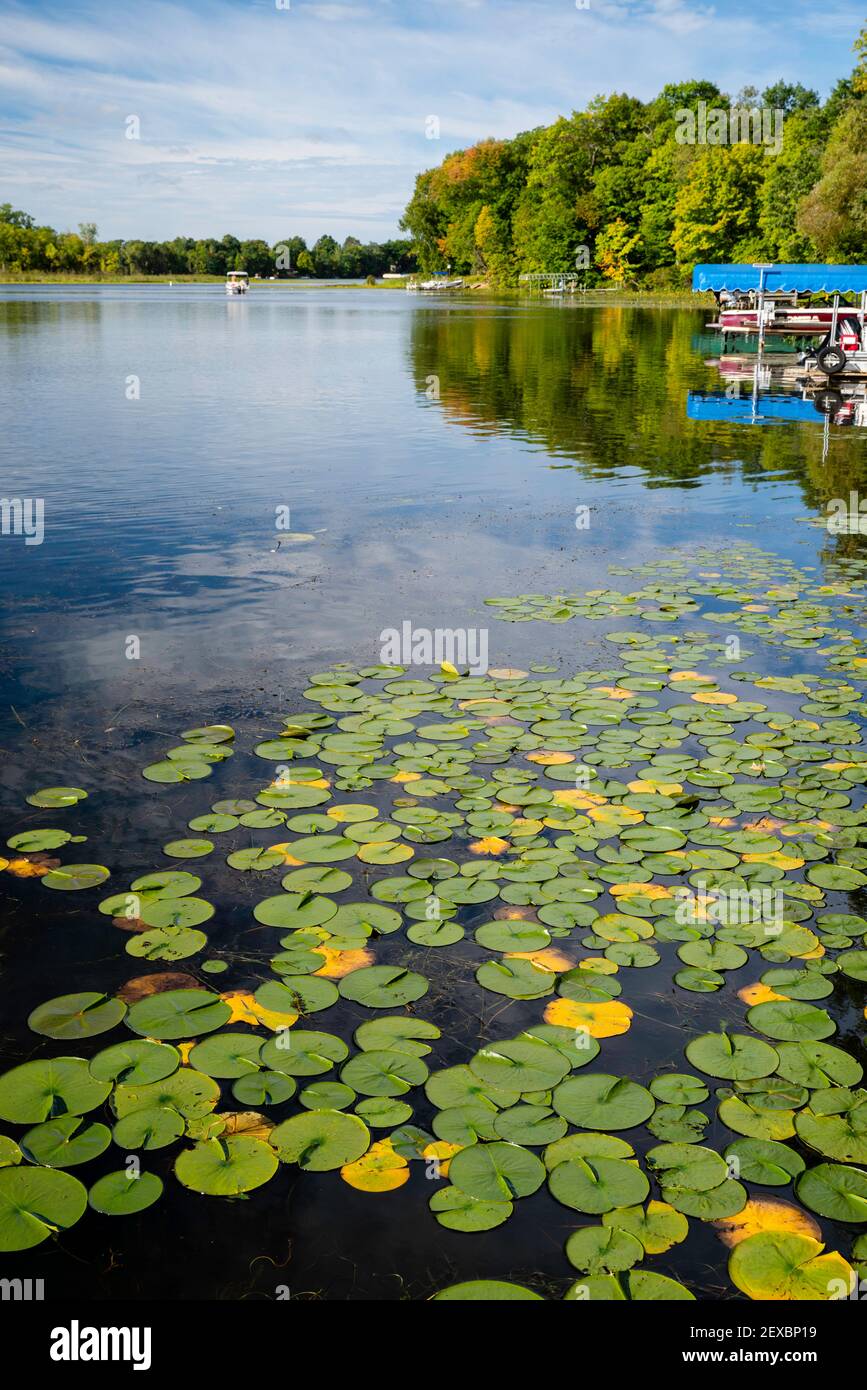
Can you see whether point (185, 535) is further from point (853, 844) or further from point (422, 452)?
point (853, 844)

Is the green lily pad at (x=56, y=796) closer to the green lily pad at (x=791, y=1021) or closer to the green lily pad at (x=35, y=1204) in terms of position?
the green lily pad at (x=35, y=1204)

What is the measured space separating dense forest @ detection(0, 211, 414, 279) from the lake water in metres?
123

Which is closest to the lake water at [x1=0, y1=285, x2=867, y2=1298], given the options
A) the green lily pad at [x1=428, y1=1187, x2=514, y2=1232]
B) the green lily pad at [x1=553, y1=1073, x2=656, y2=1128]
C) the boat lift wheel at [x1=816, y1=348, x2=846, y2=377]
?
the green lily pad at [x1=428, y1=1187, x2=514, y2=1232]

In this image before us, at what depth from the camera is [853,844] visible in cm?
511

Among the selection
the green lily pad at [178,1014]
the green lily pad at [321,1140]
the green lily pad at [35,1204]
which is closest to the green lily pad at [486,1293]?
the green lily pad at [321,1140]

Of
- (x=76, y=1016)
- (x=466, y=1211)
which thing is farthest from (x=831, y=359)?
(x=466, y=1211)

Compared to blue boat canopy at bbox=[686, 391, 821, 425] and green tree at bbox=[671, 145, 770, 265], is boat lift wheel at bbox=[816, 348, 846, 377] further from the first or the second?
green tree at bbox=[671, 145, 770, 265]

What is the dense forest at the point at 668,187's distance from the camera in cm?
5319

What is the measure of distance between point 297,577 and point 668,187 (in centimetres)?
8928

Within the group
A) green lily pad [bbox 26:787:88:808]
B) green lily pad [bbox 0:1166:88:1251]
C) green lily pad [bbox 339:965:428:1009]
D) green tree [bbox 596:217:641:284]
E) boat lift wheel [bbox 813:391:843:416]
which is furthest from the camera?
green tree [bbox 596:217:641:284]

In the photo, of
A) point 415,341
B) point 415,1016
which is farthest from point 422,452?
point 415,341

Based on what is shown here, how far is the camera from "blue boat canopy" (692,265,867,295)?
93.1 ft

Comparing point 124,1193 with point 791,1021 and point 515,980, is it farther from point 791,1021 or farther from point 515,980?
point 791,1021
